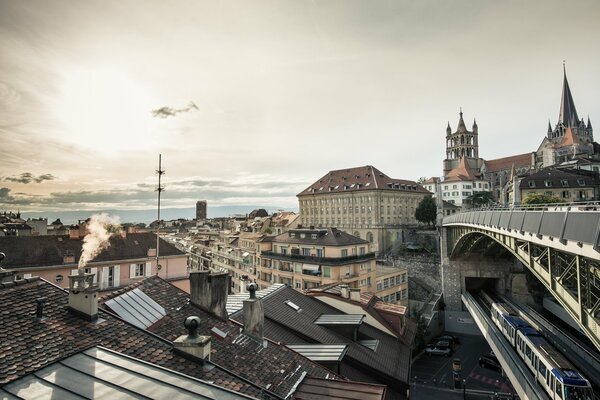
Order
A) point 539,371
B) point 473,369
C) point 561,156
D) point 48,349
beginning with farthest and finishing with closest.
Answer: point 561,156
point 473,369
point 539,371
point 48,349

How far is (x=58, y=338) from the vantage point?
7.75 meters

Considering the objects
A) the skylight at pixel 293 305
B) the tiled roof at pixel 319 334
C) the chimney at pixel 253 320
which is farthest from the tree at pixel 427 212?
the chimney at pixel 253 320

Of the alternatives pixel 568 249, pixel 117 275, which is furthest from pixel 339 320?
pixel 117 275

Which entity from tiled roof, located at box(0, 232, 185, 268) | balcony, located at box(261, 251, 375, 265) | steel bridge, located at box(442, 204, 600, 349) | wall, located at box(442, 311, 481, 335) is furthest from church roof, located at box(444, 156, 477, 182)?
tiled roof, located at box(0, 232, 185, 268)

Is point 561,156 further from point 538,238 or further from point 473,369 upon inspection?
point 538,238

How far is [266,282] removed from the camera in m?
50.2

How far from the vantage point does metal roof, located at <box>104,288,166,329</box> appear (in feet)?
35.9

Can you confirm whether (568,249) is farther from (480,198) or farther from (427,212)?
(480,198)

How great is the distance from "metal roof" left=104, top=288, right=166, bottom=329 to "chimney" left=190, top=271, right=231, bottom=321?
137 cm

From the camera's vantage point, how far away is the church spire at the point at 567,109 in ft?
412

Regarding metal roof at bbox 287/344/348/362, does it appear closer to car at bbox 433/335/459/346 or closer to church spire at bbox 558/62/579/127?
car at bbox 433/335/459/346

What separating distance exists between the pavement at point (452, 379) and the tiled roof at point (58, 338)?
2659 cm

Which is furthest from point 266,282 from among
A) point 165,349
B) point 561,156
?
point 561,156

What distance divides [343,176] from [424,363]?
225 ft
